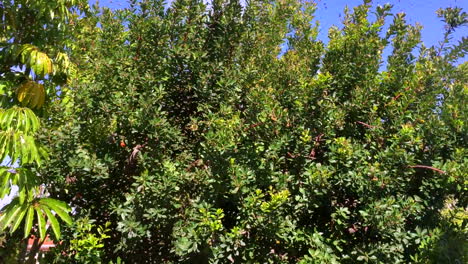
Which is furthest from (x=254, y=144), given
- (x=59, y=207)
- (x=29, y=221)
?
(x=29, y=221)

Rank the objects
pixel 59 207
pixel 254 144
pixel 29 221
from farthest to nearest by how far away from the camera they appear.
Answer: pixel 254 144 → pixel 59 207 → pixel 29 221

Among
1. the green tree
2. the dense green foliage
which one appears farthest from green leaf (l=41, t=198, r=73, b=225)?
the dense green foliage

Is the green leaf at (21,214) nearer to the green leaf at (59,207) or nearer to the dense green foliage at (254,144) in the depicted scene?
the green leaf at (59,207)

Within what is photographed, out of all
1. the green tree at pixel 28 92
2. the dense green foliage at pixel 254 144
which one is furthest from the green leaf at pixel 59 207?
the dense green foliage at pixel 254 144

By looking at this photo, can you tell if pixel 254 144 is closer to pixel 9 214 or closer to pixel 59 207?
pixel 59 207

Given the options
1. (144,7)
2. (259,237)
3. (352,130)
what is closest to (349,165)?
(352,130)

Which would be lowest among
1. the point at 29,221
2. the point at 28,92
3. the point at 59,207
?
the point at 29,221

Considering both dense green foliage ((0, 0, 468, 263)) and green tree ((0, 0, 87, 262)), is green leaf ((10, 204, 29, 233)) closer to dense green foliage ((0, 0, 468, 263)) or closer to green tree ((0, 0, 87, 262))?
green tree ((0, 0, 87, 262))

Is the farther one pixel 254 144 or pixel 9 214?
pixel 254 144

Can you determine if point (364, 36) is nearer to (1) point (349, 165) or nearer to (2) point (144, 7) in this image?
(1) point (349, 165)

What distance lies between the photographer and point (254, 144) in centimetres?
366

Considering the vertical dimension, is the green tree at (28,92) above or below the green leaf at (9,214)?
above

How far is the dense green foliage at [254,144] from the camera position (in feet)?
11.2

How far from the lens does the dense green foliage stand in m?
3.42
